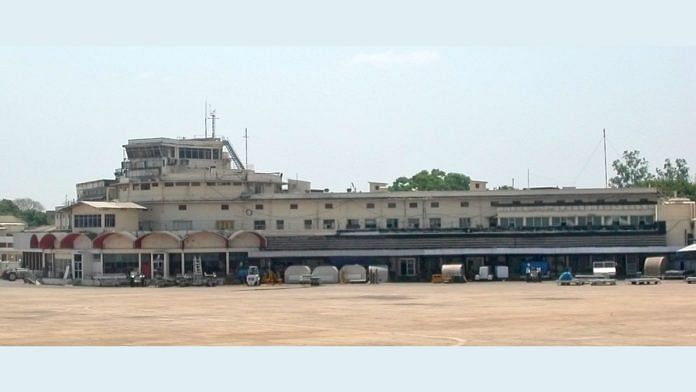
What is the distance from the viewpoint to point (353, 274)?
3868 inches

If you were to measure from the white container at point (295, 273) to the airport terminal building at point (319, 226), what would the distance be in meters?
4.19

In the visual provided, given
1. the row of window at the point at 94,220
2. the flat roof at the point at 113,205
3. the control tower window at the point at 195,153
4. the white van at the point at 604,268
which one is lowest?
the white van at the point at 604,268

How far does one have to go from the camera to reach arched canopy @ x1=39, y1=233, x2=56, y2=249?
106 metres

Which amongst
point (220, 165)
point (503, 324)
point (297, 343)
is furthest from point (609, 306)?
point (220, 165)

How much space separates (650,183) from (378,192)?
85195mm

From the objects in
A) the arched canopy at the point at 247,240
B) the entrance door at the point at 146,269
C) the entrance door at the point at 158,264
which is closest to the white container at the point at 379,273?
the arched canopy at the point at 247,240

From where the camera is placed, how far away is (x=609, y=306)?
5888 centimetres

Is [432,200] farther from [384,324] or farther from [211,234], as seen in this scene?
[384,324]

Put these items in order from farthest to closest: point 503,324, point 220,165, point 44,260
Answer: point 220,165 < point 44,260 < point 503,324

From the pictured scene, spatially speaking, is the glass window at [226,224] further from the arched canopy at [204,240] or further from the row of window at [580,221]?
the row of window at [580,221]

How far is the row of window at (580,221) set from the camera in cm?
10350

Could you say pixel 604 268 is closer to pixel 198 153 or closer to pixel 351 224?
pixel 351 224

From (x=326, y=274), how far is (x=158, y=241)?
1607 cm

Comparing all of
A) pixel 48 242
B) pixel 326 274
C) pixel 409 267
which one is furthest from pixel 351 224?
pixel 48 242
